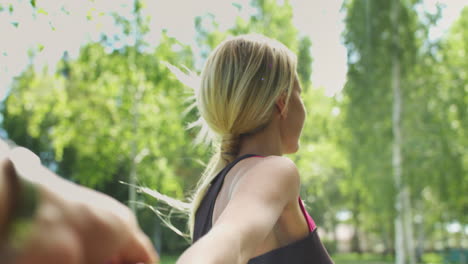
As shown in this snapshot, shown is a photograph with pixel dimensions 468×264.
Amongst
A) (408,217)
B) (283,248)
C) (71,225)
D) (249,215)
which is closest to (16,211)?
(71,225)

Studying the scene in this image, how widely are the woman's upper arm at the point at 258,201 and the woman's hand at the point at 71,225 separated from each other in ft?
0.91

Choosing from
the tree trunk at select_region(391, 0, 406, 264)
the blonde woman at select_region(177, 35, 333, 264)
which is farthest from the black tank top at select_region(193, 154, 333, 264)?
the tree trunk at select_region(391, 0, 406, 264)

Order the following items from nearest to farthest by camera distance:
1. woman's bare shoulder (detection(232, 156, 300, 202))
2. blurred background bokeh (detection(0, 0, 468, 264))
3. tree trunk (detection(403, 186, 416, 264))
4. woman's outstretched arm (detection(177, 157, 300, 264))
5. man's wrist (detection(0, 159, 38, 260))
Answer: man's wrist (detection(0, 159, 38, 260))
woman's outstretched arm (detection(177, 157, 300, 264))
woman's bare shoulder (detection(232, 156, 300, 202))
blurred background bokeh (detection(0, 0, 468, 264))
tree trunk (detection(403, 186, 416, 264))

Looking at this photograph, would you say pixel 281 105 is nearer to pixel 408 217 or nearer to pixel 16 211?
pixel 16 211

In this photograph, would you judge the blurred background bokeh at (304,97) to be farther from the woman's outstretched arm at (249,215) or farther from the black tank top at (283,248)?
the woman's outstretched arm at (249,215)

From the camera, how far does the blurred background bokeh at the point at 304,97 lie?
7.72 metres

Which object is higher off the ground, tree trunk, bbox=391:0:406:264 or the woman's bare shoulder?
the woman's bare shoulder

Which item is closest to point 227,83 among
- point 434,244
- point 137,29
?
point 137,29

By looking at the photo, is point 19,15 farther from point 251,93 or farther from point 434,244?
point 434,244

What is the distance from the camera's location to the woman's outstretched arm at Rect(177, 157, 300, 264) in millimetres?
457

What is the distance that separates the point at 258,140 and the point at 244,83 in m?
0.14

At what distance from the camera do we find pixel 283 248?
2.55 ft

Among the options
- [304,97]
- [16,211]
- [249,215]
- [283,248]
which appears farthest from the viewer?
[304,97]

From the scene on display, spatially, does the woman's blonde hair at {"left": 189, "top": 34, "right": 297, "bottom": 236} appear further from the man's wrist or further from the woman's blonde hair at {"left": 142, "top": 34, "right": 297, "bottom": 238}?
the man's wrist
